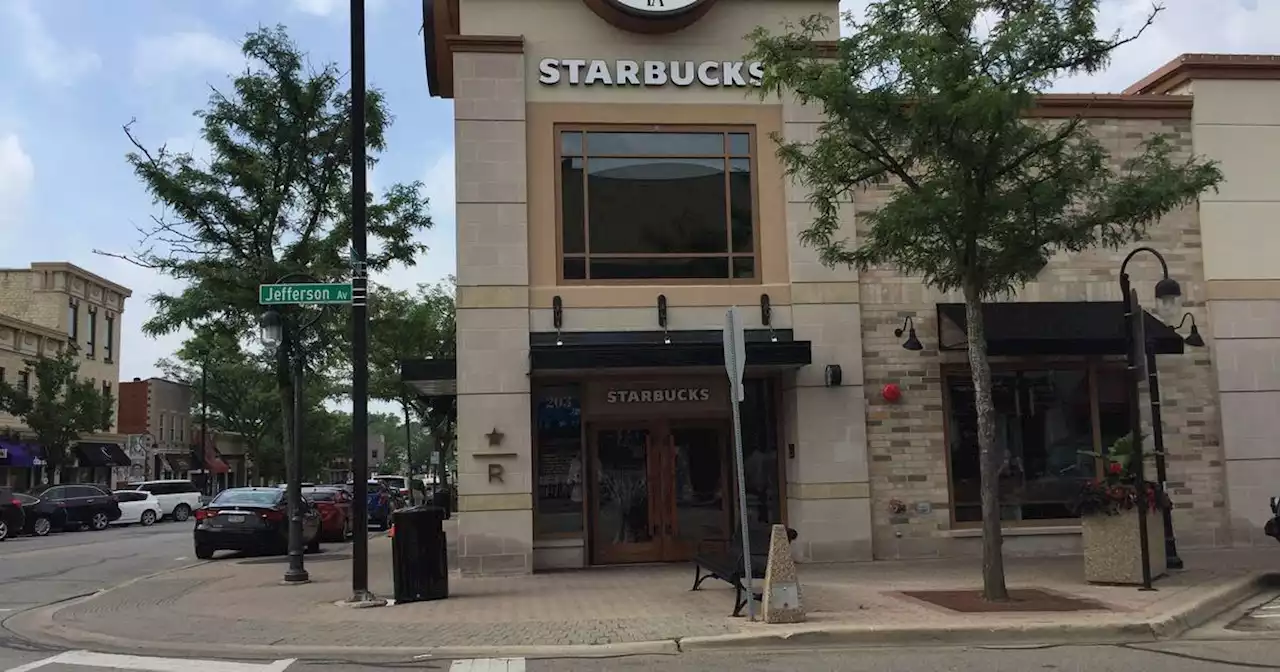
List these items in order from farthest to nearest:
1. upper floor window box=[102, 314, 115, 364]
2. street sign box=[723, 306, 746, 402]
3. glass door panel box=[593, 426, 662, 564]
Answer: upper floor window box=[102, 314, 115, 364]
glass door panel box=[593, 426, 662, 564]
street sign box=[723, 306, 746, 402]

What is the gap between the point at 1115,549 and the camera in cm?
1141

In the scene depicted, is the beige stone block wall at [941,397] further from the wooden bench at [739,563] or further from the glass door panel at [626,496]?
the wooden bench at [739,563]

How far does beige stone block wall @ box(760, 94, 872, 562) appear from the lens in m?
14.3

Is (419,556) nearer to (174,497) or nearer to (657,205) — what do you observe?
(657,205)

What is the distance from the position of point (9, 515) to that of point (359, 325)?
22.4 m

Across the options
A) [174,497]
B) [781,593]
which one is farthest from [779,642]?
[174,497]

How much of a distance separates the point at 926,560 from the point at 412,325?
1918cm

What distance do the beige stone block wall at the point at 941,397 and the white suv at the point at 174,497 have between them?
33741 millimetres

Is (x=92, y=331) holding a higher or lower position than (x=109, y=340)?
higher

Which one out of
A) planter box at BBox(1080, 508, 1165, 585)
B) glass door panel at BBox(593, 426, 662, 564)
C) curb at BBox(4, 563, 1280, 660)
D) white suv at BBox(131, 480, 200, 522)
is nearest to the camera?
curb at BBox(4, 563, 1280, 660)

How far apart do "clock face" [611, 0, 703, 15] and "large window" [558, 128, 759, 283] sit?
65.8 inches

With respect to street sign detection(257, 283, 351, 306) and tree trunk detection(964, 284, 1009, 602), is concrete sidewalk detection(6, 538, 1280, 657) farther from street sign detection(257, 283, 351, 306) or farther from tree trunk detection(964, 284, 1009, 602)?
street sign detection(257, 283, 351, 306)

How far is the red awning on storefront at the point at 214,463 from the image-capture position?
6400cm

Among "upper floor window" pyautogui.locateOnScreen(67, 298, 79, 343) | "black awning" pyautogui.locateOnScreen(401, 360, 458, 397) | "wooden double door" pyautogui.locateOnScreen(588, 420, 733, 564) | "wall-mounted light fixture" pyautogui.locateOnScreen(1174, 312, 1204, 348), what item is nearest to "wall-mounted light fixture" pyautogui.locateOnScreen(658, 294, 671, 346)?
"wooden double door" pyautogui.locateOnScreen(588, 420, 733, 564)
